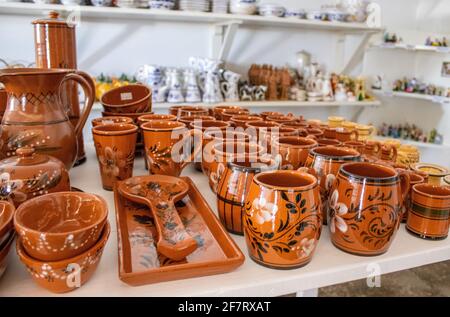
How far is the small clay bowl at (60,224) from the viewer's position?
0.45 m

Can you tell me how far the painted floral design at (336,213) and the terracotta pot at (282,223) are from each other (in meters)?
0.05

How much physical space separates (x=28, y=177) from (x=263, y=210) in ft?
1.14

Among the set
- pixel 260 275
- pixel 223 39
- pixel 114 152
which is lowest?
pixel 260 275

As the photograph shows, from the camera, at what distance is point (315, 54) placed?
2.69 meters

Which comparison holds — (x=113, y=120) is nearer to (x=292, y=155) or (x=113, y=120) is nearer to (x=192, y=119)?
(x=192, y=119)

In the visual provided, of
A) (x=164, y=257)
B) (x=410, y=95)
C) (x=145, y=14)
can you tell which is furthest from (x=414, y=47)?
(x=164, y=257)

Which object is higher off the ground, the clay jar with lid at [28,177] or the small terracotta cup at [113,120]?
the small terracotta cup at [113,120]

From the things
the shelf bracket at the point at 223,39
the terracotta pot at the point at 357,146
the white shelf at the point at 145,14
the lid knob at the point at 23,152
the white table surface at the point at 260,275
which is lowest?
the white table surface at the point at 260,275

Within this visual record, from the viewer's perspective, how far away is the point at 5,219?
0.50m

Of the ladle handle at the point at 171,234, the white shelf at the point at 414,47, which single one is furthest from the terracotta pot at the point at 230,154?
the white shelf at the point at 414,47

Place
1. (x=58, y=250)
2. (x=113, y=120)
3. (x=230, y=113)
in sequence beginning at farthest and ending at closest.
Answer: (x=230, y=113) → (x=113, y=120) → (x=58, y=250)

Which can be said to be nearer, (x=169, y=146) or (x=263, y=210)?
(x=263, y=210)

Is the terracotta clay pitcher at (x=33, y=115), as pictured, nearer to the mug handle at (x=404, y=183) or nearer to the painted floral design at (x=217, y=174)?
the painted floral design at (x=217, y=174)
